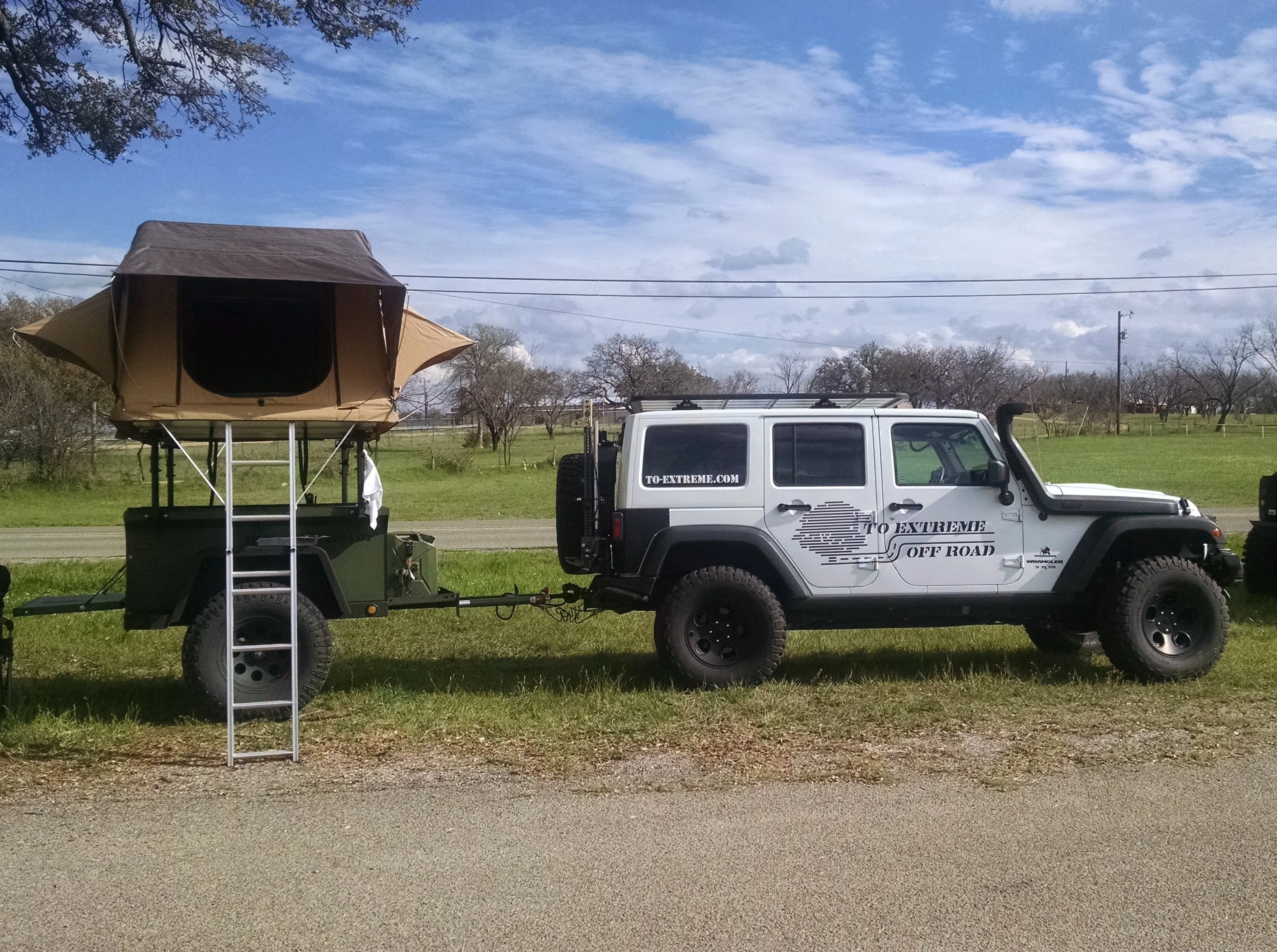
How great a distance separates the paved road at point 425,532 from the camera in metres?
16.8

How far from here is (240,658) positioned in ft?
23.8

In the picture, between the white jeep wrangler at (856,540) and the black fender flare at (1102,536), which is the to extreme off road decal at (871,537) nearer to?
the white jeep wrangler at (856,540)

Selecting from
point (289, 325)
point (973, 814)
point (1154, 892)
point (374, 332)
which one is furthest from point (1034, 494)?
point (289, 325)

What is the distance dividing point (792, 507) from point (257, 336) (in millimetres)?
3759

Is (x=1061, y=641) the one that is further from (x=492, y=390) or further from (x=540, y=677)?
(x=492, y=390)

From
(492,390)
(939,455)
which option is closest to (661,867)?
(939,455)

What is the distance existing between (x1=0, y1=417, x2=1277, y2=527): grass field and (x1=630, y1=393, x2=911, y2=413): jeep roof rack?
7.84 meters

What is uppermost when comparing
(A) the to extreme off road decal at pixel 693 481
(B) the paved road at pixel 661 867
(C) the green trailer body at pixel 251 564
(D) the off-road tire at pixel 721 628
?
(A) the to extreme off road decal at pixel 693 481

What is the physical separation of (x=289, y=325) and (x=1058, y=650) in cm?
628

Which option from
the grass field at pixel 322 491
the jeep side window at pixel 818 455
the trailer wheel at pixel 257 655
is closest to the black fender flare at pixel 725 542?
the jeep side window at pixel 818 455

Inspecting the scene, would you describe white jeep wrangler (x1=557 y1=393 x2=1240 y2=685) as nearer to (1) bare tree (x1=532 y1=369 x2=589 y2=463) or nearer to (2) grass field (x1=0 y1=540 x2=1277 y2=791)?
(2) grass field (x1=0 y1=540 x2=1277 y2=791)

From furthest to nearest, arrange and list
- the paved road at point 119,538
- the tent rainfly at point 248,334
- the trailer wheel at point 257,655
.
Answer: the paved road at point 119,538 → the trailer wheel at point 257,655 → the tent rainfly at point 248,334

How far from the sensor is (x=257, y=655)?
7309 millimetres

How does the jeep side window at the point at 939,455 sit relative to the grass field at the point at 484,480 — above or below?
Result: above
